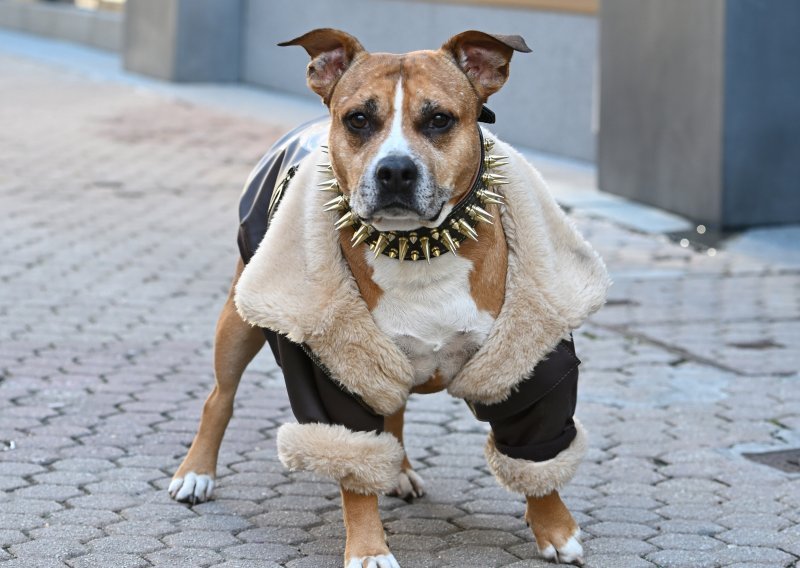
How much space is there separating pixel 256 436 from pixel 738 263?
4.31 metres

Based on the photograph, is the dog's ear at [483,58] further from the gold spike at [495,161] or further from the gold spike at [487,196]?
the gold spike at [487,196]

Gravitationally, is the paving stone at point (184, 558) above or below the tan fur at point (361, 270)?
below

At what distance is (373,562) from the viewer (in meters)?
4.04

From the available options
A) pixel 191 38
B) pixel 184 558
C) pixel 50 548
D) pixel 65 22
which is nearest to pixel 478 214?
pixel 184 558

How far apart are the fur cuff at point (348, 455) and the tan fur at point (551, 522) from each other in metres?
0.48

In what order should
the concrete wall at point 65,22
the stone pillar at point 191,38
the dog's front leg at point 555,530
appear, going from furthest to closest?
the concrete wall at point 65,22
the stone pillar at point 191,38
the dog's front leg at point 555,530

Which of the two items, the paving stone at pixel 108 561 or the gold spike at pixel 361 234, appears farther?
the paving stone at pixel 108 561

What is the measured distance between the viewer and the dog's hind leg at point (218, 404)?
4.79 m

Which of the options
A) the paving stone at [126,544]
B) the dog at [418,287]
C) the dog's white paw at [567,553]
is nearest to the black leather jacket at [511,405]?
the dog at [418,287]

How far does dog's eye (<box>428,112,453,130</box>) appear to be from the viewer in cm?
389

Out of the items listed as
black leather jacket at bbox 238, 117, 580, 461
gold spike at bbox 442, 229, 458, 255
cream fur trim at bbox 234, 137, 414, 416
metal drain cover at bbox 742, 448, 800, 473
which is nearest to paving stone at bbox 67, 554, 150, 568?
black leather jacket at bbox 238, 117, 580, 461

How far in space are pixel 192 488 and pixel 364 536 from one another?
2.98 feet

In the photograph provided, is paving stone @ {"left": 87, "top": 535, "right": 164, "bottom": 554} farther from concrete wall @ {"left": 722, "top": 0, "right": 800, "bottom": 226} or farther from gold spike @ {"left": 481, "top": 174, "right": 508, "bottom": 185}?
concrete wall @ {"left": 722, "top": 0, "right": 800, "bottom": 226}

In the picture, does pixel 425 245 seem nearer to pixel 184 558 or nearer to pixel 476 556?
pixel 476 556
